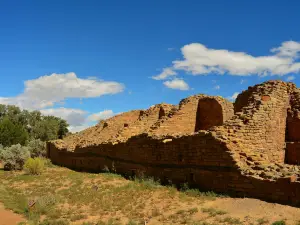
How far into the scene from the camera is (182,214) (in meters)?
8.38

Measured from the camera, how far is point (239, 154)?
1000cm

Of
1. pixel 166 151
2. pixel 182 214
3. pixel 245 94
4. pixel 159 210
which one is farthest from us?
pixel 245 94

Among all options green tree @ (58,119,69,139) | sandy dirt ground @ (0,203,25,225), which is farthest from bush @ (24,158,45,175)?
green tree @ (58,119,69,139)

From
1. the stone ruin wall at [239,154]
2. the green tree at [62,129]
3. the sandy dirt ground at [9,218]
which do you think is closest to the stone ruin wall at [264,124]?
the stone ruin wall at [239,154]

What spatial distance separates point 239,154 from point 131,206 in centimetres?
358

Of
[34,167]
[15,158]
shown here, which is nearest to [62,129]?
[15,158]

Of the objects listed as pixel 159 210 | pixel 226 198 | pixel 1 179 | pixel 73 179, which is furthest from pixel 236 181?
pixel 1 179

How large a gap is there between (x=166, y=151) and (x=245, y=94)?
4534 mm

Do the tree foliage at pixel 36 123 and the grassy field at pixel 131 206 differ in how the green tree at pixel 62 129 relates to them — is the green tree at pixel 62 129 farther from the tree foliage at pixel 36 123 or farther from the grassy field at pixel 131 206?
the grassy field at pixel 131 206

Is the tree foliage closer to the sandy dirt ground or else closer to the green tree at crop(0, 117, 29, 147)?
the green tree at crop(0, 117, 29, 147)

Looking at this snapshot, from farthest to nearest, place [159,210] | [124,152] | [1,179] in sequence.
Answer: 1. [1,179]
2. [124,152]
3. [159,210]

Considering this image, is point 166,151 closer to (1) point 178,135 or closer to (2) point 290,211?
(1) point 178,135

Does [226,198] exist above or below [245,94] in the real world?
below

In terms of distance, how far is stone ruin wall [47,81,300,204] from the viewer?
875cm
